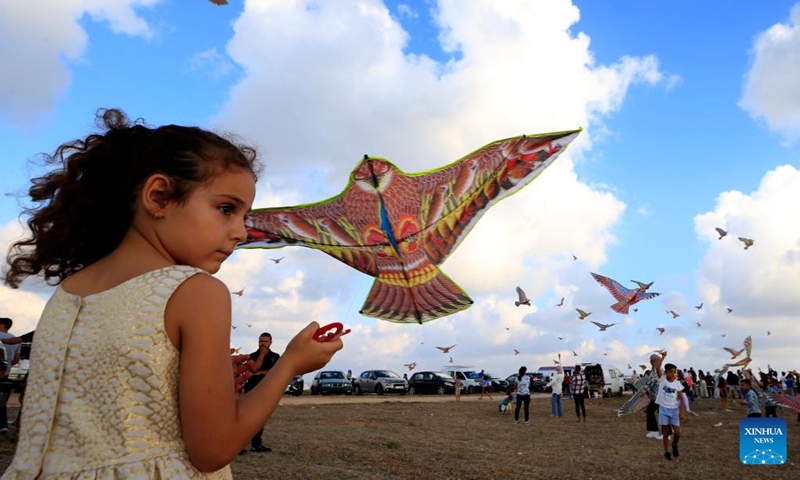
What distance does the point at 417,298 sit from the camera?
1055cm

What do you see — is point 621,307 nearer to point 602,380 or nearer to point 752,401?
point 752,401

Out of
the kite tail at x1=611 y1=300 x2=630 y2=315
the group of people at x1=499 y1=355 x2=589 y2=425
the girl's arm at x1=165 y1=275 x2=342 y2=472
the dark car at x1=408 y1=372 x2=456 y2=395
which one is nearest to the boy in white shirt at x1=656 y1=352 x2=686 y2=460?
the kite tail at x1=611 y1=300 x2=630 y2=315

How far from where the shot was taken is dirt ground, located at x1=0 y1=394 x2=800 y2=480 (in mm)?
9883

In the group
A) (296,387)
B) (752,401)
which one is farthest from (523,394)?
(296,387)

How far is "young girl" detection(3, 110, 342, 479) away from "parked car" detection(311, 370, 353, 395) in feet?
118

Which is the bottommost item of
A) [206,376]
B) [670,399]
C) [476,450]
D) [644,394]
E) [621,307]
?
[476,450]

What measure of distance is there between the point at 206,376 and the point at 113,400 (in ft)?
0.64

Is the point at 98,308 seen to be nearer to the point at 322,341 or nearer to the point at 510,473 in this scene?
the point at 322,341

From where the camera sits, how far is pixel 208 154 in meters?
1.52

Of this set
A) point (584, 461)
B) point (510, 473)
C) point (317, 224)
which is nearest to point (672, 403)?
point (584, 461)

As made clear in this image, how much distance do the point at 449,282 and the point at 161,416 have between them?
367 inches

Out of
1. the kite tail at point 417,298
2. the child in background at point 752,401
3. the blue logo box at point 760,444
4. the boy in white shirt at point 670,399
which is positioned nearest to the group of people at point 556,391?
the child in background at point 752,401

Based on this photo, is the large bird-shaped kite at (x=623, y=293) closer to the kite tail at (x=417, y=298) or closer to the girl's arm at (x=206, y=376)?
the kite tail at (x=417, y=298)

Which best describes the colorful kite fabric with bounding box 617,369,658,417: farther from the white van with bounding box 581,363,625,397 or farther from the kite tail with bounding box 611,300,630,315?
the white van with bounding box 581,363,625,397
